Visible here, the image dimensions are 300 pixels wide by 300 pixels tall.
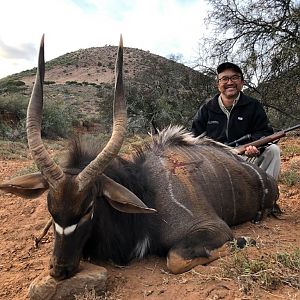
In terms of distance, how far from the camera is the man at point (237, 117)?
5270 mm

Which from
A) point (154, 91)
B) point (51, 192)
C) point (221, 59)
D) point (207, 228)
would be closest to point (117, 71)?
point (51, 192)

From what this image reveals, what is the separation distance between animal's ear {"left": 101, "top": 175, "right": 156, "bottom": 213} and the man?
253cm

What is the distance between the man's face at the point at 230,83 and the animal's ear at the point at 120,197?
2.58 m

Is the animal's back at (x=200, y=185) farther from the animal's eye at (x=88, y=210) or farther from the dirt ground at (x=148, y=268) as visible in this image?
the animal's eye at (x=88, y=210)

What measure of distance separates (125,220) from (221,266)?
899mm

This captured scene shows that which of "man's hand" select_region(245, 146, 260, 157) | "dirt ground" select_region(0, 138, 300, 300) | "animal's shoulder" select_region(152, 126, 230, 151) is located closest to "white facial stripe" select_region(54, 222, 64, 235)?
"dirt ground" select_region(0, 138, 300, 300)

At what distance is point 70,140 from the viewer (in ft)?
12.3

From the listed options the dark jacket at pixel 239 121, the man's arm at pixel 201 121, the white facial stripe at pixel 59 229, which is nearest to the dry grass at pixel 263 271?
the white facial stripe at pixel 59 229

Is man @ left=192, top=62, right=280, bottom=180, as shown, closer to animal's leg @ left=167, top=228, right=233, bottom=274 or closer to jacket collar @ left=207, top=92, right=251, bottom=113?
jacket collar @ left=207, top=92, right=251, bottom=113

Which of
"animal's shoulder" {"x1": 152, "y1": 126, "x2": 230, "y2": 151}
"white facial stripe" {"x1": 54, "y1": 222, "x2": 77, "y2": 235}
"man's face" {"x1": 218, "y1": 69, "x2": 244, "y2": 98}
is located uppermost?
"man's face" {"x1": 218, "y1": 69, "x2": 244, "y2": 98}

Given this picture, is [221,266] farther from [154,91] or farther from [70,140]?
[154,91]

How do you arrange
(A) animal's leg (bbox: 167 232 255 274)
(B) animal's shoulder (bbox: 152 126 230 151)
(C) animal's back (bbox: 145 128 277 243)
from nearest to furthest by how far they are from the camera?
(A) animal's leg (bbox: 167 232 255 274)
(C) animal's back (bbox: 145 128 277 243)
(B) animal's shoulder (bbox: 152 126 230 151)

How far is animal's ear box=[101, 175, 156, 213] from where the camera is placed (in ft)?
10.3

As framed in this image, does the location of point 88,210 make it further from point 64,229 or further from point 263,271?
point 263,271
